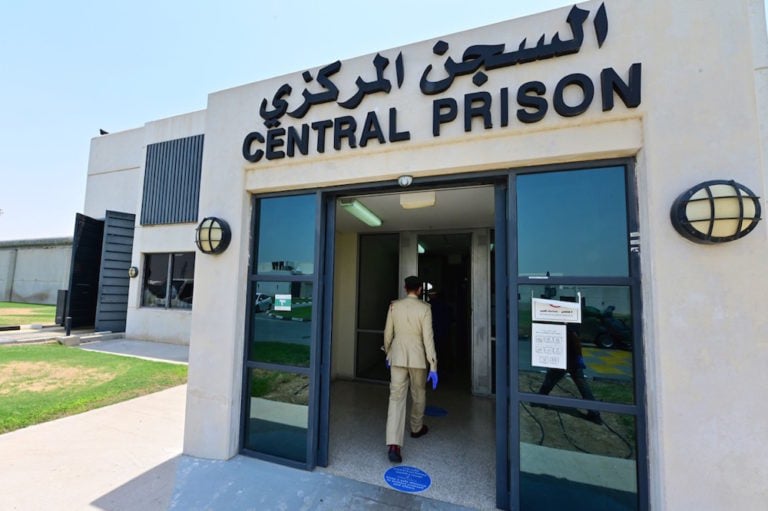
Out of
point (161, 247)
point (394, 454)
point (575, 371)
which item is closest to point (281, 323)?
point (394, 454)

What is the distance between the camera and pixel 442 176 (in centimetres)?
280

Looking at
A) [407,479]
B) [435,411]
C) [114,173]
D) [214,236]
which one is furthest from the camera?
[114,173]

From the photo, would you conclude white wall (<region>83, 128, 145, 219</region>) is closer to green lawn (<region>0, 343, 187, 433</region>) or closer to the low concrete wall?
green lawn (<region>0, 343, 187, 433</region>)

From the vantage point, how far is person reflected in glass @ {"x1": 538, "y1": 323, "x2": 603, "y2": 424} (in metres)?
2.31

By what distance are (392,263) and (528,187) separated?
3.76m

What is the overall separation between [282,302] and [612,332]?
276cm

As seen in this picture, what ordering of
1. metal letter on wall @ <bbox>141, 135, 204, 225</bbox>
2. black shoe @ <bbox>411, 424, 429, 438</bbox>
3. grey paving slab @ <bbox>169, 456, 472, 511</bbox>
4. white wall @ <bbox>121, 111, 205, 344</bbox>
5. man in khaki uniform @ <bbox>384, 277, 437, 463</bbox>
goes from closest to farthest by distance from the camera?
grey paving slab @ <bbox>169, 456, 472, 511</bbox>
man in khaki uniform @ <bbox>384, 277, 437, 463</bbox>
black shoe @ <bbox>411, 424, 429, 438</bbox>
white wall @ <bbox>121, 111, 205, 344</bbox>
metal letter on wall @ <bbox>141, 135, 204, 225</bbox>

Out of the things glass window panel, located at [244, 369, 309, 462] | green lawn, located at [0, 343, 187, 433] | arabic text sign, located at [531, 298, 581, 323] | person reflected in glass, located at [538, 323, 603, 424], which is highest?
arabic text sign, located at [531, 298, 581, 323]

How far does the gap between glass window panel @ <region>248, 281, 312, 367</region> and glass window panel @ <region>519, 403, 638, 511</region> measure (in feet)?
6.50

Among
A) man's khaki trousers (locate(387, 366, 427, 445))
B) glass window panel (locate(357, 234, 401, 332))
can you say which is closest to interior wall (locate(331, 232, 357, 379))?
glass window panel (locate(357, 234, 401, 332))

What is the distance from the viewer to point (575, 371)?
2.34 m

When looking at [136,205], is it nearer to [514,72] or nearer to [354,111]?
[354,111]

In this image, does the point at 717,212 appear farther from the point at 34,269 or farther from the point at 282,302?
the point at 34,269

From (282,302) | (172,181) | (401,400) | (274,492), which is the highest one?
(172,181)
